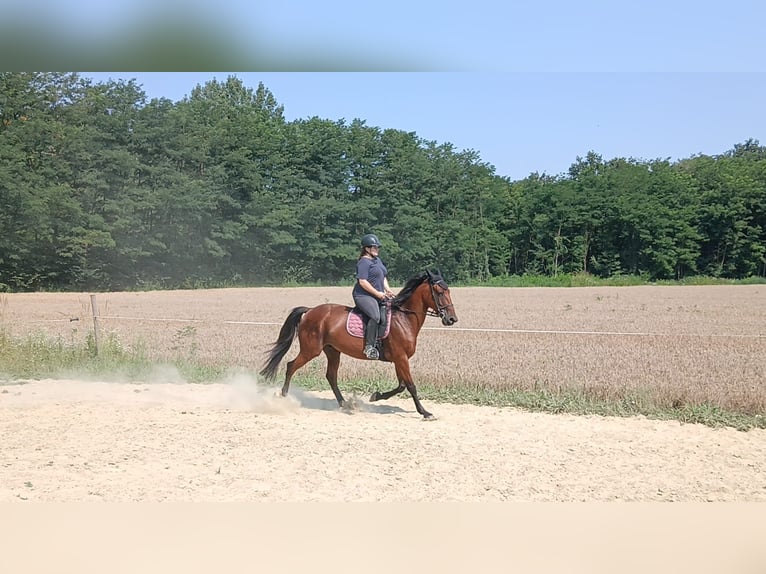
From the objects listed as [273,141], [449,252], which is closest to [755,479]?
Answer: [449,252]

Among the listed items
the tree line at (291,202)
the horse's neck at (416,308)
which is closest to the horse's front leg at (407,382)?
the horse's neck at (416,308)

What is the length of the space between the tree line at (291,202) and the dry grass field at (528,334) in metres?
0.65

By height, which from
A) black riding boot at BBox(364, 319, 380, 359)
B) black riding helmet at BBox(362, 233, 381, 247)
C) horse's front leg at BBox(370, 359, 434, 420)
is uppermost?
black riding helmet at BBox(362, 233, 381, 247)

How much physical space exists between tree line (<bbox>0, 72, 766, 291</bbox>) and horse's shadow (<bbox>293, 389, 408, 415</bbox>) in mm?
2818

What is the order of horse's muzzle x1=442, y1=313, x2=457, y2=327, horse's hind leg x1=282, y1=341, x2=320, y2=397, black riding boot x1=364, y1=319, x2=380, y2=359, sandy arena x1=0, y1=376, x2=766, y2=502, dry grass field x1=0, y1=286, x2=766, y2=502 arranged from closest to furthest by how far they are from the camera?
sandy arena x1=0, y1=376, x2=766, y2=502
dry grass field x1=0, y1=286, x2=766, y2=502
horse's muzzle x1=442, y1=313, x2=457, y2=327
black riding boot x1=364, y1=319, x2=380, y2=359
horse's hind leg x1=282, y1=341, x2=320, y2=397

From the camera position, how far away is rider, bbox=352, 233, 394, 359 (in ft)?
24.7

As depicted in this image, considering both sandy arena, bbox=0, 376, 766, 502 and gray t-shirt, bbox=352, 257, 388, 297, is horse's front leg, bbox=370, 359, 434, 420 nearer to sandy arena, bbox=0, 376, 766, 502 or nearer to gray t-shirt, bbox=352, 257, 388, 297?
sandy arena, bbox=0, 376, 766, 502

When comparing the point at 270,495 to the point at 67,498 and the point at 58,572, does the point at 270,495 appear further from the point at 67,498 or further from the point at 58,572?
the point at 58,572

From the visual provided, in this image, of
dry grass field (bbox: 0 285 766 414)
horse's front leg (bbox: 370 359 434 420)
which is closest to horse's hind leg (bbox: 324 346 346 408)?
horse's front leg (bbox: 370 359 434 420)

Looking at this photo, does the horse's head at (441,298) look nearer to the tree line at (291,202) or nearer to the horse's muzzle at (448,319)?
the horse's muzzle at (448,319)

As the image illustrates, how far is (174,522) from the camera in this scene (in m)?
3.93

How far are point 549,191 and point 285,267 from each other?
5181mm

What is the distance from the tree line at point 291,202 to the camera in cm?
1079

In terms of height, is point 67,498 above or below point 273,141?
below
